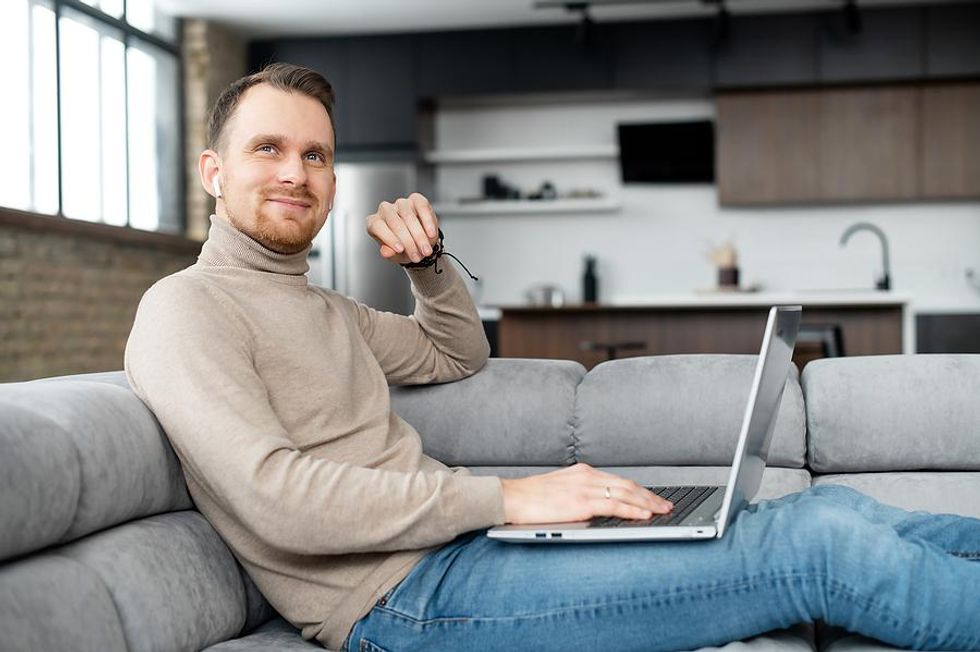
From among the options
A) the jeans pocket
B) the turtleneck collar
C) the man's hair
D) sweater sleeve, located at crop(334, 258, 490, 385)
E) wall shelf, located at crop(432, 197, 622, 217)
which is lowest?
the jeans pocket

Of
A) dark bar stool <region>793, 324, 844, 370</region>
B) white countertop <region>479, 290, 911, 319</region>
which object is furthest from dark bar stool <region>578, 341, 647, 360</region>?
dark bar stool <region>793, 324, 844, 370</region>

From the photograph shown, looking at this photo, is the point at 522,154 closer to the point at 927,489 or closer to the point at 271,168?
the point at 927,489

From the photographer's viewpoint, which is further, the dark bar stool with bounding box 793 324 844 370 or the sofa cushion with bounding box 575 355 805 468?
the dark bar stool with bounding box 793 324 844 370

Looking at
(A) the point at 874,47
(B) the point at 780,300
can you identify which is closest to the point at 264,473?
(B) the point at 780,300

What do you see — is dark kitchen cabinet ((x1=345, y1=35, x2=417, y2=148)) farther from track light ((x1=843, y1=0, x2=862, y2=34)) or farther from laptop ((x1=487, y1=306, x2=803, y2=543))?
laptop ((x1=487, y1=306, x2=803, y2=543))

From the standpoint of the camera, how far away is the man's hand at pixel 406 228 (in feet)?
6.51

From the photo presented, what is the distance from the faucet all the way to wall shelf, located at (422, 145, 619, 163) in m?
1.60

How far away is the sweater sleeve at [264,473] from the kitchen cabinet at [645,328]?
4.44 m

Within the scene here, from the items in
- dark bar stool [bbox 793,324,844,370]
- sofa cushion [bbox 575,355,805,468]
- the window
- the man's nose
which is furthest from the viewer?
dark bar stool [bbox 793,324,844,370]

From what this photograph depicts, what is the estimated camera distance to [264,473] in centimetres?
138

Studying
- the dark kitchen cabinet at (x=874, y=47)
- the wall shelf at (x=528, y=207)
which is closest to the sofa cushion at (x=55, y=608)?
the wall shelf at (x=528, y=207)

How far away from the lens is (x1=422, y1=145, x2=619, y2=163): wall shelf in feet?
23.7

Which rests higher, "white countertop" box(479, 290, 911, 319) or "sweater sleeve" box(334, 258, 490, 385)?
"white countertop" box(479, 290, 911, 319)

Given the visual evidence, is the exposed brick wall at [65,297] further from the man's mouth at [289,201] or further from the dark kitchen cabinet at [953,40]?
the dark kitchen cabinet at [953,40]
